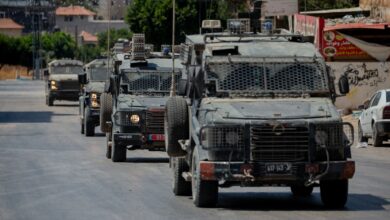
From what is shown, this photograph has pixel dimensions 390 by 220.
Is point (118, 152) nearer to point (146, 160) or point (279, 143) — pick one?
point (146, 160)

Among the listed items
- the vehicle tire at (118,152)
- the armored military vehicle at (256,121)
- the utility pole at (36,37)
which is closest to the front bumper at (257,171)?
the armored military vehicle at (256,121)

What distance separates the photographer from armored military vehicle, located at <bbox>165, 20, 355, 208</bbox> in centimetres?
1702

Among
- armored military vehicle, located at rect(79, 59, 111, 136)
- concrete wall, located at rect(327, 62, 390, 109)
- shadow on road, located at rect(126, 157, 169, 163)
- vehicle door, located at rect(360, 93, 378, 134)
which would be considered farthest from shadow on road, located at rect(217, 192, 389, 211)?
concrete wall, located at rect(327, 62, 390, 109)

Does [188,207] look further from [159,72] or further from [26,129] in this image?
[26,129]

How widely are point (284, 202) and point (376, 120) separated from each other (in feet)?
50.2

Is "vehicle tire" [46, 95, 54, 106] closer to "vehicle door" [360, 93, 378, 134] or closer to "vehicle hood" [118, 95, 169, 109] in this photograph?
"vehicle door" [360, 93, 378, 134]

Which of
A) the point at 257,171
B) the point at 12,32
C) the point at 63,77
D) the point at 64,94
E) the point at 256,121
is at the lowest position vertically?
the point at 12,32

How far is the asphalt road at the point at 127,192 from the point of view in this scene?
1694 centimetres

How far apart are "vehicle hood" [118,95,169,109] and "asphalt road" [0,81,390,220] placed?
1236mm

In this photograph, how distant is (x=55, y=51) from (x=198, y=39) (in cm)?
14525

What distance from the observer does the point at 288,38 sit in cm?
1964

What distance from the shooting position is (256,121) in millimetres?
16984

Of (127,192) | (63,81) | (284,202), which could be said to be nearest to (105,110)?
(127,192)

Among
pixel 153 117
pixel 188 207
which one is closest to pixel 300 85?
pixel 188 207
